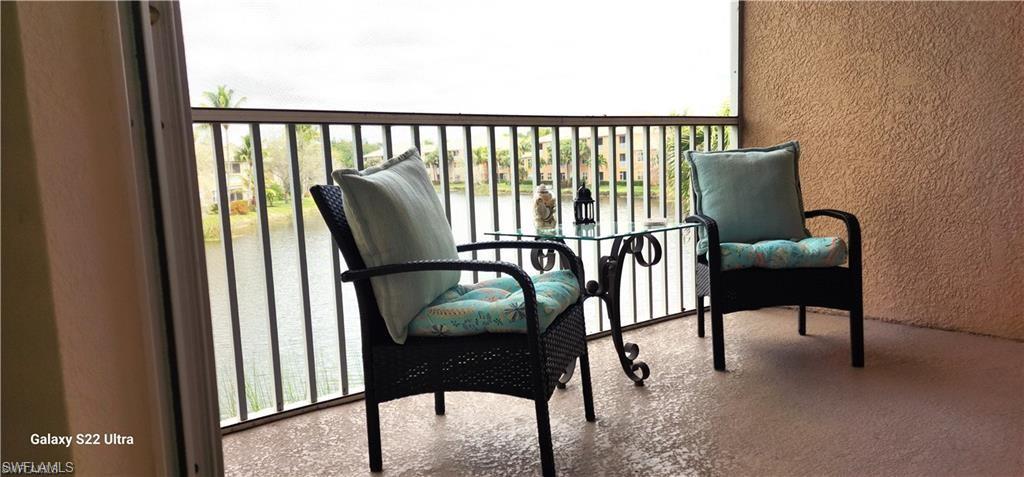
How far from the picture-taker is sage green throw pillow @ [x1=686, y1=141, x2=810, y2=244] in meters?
3.13

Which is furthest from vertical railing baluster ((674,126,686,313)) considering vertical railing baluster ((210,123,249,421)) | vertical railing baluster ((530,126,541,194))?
vertical railing baluster ((210,123,249,421))

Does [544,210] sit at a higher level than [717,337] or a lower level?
higher

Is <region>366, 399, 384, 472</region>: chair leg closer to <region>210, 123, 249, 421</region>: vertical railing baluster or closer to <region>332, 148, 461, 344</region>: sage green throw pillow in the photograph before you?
<region>332, 148, 461, 344</region>: sage green throw pillow

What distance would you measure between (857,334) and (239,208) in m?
2.34

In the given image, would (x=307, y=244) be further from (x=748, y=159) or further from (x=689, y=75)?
(x=689, y=75)

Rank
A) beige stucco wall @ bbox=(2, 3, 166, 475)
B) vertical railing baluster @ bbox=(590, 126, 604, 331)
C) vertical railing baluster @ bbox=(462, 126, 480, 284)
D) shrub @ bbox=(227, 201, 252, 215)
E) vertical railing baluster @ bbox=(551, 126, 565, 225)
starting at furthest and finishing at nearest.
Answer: vertical railing baluster @ bbox=(590, 126, 604, 331) < vertical railing baluster @ bbox=(551, 126, 565, 225) < vertical railing baluster @ bbox=(462, 126, 480, 284) < shrub @ bbox=(227, 201, 252, 215) < beige stucco wall @ bbox=(2, 3, 166, 475)

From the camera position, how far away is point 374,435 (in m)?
2.05

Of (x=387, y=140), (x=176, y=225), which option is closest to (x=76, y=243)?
(x=176, y=225)

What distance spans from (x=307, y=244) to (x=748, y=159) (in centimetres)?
192

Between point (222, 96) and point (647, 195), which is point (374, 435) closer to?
point (647, 195)

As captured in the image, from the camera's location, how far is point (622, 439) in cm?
221

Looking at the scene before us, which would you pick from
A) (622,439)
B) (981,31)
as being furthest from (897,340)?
(622,439)

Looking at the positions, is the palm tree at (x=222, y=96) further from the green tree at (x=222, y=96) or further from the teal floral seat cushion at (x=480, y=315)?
the teal floral seat cushion at (x=480, y=315)

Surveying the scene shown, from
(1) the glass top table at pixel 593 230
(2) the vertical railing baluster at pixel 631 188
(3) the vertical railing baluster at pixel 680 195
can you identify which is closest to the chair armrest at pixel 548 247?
(1) the glass top table at pixel 593 230
